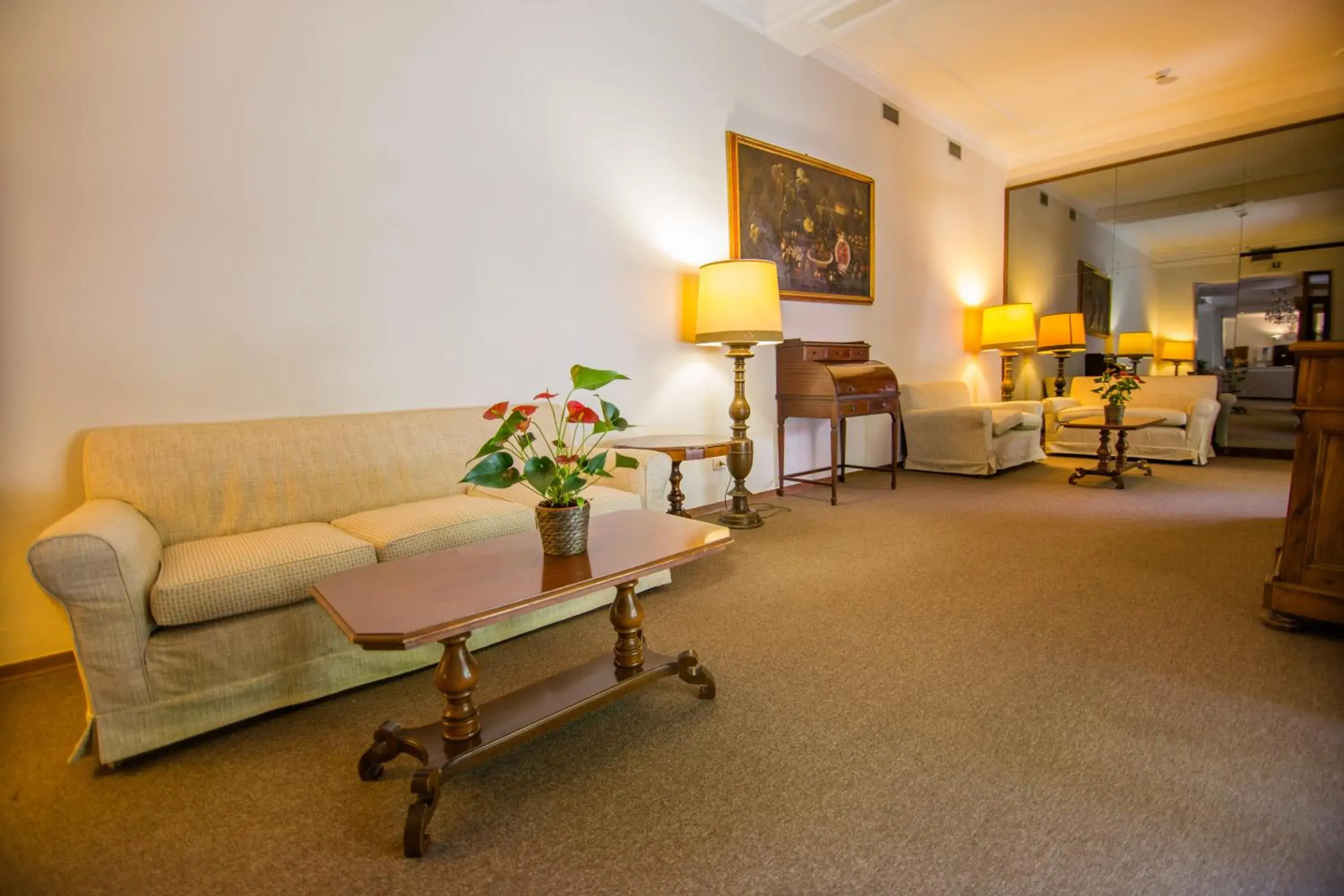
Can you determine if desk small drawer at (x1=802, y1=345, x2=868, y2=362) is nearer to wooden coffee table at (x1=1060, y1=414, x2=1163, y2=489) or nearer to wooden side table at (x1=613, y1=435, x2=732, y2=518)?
wooden side table at (x1=613, y1=435, x2=732, y2=518)

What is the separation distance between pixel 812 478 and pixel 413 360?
3.14 metres

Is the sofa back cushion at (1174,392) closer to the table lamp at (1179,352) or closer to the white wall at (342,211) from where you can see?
the table lamp at (1179,352)

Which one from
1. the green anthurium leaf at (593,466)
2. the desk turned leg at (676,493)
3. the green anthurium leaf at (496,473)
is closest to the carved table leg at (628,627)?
the green anthurium leaf at (593,466)

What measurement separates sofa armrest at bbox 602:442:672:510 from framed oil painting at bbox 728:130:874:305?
188cm

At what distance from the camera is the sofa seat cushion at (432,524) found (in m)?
1.97

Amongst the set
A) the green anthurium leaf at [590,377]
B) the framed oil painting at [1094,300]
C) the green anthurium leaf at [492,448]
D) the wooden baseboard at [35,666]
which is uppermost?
the framed oil painting at [1094,300]

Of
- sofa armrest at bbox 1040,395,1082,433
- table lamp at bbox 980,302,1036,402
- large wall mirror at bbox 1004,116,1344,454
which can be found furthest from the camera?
sofa armrest at bbox 1040,395,1082,433

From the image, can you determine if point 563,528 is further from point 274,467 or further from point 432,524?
point 274,467

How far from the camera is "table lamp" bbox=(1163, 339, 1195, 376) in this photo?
605 centimetres

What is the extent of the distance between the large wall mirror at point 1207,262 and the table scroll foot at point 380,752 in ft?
23.3

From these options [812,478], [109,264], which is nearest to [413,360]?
[109,264]

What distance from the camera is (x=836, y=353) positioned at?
4.22 meters

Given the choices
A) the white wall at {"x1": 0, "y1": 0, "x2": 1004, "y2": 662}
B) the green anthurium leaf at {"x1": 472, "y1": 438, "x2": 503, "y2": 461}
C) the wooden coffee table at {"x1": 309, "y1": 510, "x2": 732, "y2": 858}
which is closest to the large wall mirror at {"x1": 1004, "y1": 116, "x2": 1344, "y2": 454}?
the white wall at {"x1": 0, "y1": 0, "x2": 1004, "y2": 662}

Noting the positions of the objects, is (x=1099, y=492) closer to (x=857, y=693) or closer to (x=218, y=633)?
(x=857, y=693)
